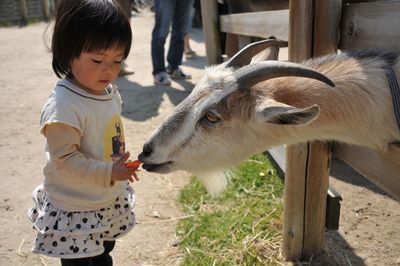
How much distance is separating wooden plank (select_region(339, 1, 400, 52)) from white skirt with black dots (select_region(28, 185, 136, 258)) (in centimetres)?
150

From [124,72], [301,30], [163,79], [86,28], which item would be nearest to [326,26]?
[301,30]

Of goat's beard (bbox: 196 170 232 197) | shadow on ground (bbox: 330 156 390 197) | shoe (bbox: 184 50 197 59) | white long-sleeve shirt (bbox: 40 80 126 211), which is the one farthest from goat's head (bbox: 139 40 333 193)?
shoe (bbox: 184 50 197 59)

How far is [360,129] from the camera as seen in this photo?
198 centimetres

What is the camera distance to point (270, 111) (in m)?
1.89

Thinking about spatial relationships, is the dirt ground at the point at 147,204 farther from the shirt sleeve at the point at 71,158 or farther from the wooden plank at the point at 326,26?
the wooden plank at the point at 326,26

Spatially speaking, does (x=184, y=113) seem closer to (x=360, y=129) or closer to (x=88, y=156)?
(x=88, y=156)

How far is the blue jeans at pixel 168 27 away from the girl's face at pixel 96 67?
15.4ft

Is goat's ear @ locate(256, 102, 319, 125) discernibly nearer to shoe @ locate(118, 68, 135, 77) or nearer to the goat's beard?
the goat's beard

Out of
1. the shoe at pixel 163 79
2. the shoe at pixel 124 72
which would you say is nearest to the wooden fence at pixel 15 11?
the shoe at pixel 124 72

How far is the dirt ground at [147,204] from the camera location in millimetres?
2869

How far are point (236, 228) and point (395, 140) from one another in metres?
1.43

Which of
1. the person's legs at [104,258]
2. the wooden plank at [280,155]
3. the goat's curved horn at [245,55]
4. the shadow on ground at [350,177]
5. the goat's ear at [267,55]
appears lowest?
the shadow on ground at [350,177]

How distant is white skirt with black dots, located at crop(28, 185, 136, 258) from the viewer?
1.90 meters

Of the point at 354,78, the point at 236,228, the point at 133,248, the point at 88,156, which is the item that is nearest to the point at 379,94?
the point at 354,78
